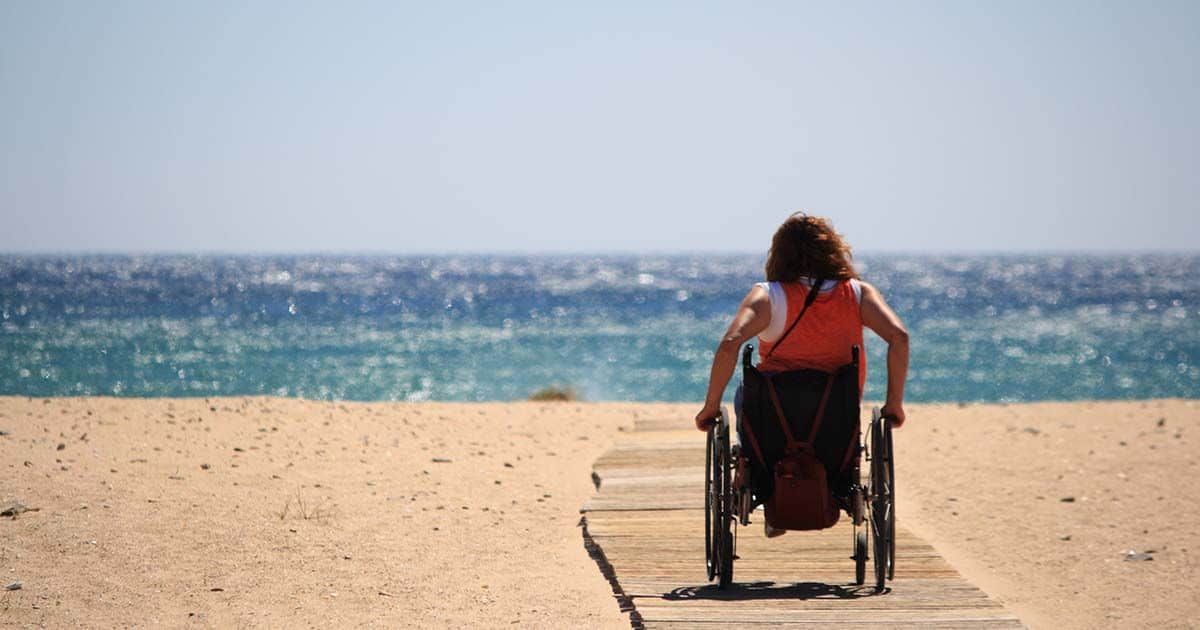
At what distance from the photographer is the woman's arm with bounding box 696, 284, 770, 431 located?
462cm

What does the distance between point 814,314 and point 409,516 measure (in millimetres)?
3605

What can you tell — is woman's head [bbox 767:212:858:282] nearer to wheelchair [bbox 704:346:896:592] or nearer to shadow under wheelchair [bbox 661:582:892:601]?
wheelchair [bbox 704:346:896:592]

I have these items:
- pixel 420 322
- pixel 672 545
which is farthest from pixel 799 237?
pixel 420 322

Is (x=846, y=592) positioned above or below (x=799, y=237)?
below

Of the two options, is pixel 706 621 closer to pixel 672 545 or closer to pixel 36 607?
pixel 672 545

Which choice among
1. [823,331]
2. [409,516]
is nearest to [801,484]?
[823,331]

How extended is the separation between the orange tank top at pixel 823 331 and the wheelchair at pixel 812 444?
7 centimetres

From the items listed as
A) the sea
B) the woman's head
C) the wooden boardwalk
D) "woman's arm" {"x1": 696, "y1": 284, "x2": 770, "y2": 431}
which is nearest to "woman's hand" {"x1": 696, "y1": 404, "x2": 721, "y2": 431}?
"woman's arm" {"x1": 696, "y1": 284, "x2": 770, "y2": 431}

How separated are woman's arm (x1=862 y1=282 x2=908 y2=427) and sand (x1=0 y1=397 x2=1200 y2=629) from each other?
1.53m

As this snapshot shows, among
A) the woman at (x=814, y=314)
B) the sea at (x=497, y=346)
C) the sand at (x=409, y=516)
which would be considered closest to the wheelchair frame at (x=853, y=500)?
the woman at (x=814, y=314)

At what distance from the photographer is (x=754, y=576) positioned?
219 inches

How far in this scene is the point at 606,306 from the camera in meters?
50.2

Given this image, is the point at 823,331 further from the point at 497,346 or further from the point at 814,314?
the point at 497,346

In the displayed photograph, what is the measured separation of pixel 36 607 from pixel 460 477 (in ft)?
12.6
